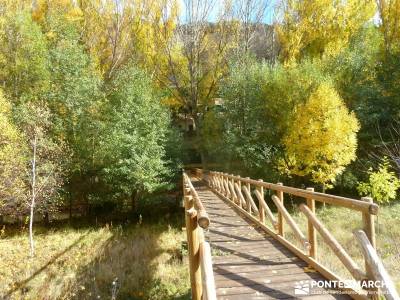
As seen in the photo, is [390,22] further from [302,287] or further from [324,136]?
[302,287]

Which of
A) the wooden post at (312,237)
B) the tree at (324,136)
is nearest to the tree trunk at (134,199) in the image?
the tree at (324,136)

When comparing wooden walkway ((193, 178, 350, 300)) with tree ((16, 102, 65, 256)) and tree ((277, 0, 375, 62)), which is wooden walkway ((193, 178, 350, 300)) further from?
tree ((277, 0, 375, 62))

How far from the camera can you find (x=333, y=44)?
21781mm

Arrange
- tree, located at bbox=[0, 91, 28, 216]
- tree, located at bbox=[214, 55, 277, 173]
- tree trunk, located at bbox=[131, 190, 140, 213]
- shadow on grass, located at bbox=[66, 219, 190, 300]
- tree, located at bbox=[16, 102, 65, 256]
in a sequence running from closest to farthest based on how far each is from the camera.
Result: shadow on grass, located at bbox=[66, 219, 190, 300] → tree, located at bbox=[0, 91, 28, 216] → tree, located at bbox=[16, 102, 65, 256] → tree, located at bbox=[214, 55, 277, 173] → tree trunk, located at bbox=[131, 190, 140, 213]

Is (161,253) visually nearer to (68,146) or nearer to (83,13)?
(68,146)

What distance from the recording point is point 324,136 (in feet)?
51.2

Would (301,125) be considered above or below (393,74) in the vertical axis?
below

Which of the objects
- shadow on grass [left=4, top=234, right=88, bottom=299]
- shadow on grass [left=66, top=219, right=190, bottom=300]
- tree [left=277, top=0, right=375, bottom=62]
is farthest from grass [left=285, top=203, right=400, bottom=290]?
tree [left=277, top=0, right=375, bottom=62]

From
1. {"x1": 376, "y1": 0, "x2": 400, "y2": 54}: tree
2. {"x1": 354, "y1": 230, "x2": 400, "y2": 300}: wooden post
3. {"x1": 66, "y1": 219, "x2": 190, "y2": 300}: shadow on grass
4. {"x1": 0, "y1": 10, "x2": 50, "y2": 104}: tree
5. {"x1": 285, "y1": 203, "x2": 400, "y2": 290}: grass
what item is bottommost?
{"x1": 66, "y1": 219, "x2": 190, "y2": 300}: shadow on grass

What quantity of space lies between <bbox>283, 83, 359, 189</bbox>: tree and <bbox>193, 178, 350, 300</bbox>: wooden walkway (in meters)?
9.39

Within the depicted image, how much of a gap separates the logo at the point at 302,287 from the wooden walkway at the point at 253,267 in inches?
1.5

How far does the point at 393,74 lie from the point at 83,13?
19632mm

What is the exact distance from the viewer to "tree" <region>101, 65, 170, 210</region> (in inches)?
687

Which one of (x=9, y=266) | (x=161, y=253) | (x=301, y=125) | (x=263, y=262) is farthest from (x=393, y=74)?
(x=9, y=266)
